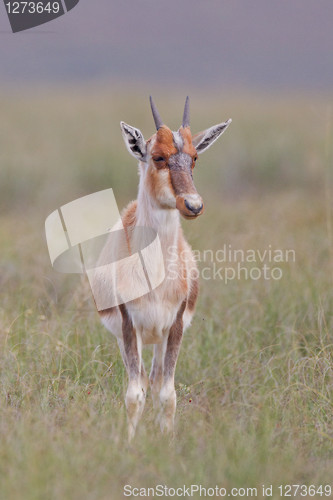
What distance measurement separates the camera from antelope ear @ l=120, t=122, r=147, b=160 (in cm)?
511

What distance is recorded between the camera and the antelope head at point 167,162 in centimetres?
497

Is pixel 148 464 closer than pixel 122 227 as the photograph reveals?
Yes

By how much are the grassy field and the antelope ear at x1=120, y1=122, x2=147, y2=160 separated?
5.30 feet

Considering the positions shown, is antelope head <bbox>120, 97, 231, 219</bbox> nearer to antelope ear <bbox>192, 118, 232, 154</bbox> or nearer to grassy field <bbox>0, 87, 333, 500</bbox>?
antelope ear <bbox>192, 118, 232, 154</bbox>

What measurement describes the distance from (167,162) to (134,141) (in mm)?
300

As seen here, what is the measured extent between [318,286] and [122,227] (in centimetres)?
264

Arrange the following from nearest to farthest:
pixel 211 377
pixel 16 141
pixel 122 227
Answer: pixel 122 227
pixel 211 377
pixel 16 141

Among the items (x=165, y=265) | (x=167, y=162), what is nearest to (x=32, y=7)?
(x=167, y=162)

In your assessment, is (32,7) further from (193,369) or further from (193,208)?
(193,208)

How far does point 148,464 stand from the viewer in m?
4.64

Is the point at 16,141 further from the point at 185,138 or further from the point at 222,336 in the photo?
the point at 185,138

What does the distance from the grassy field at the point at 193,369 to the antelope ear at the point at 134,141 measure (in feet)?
5.30

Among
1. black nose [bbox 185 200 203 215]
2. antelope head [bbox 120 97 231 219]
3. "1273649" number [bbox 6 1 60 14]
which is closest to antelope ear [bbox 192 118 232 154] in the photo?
antelope head [bbox 120 97 231 219]

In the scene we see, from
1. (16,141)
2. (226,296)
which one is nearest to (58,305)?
(226,296)
